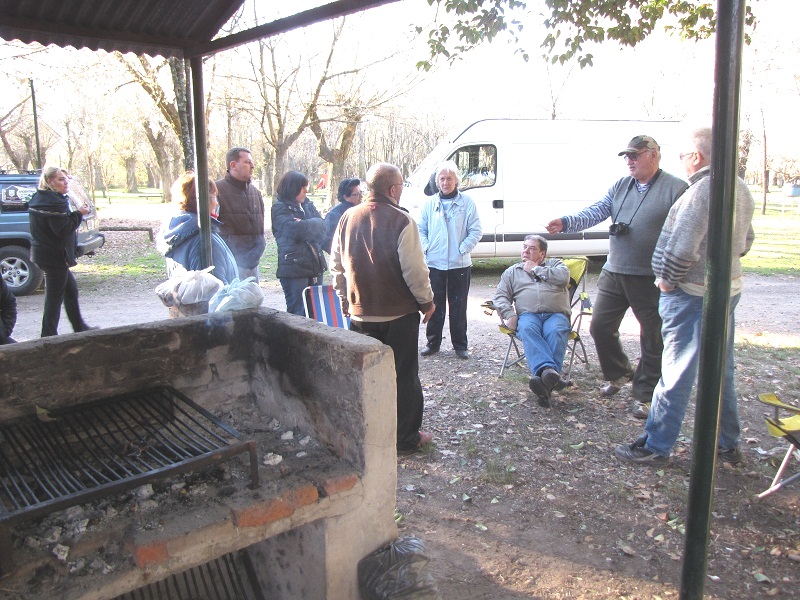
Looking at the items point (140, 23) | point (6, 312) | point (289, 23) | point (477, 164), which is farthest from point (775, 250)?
point (6, 312)

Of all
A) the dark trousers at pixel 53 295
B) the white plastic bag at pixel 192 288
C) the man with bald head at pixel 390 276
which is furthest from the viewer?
the dark trousers at pixel 53 295

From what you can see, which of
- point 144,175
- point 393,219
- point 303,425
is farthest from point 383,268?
point 144,175

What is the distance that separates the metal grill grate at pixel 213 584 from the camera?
2.82 meters

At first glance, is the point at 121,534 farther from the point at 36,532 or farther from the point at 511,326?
the point at 511,326

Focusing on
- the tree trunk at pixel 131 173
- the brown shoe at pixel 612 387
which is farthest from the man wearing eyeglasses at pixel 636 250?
the tree trunk at pixel 131 173

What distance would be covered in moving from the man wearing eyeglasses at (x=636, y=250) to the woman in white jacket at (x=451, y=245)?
132 centimetres

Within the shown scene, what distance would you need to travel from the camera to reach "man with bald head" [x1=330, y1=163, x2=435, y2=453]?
384cm

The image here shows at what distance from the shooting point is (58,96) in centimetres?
2783

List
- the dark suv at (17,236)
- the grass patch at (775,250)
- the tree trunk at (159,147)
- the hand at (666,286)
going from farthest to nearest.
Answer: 1. the tree trunk at (159,147)
2. the grass patch at (775,250)
3. the dark suv at (17,236)
4. the hand at (666,286)

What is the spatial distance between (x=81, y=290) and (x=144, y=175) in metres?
63.4

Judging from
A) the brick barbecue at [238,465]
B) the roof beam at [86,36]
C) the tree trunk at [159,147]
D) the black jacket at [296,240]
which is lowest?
the brick barbecue at [238,465]

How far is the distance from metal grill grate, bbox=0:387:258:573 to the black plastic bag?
2.02 ft

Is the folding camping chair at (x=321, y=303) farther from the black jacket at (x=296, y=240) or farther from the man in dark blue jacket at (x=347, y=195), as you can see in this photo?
the man in dark blue jacket at (x=347, y=195)

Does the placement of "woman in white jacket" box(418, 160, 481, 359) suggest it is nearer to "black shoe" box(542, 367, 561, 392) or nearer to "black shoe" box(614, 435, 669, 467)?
"black shoe" box(542, 367, 561, 392)
